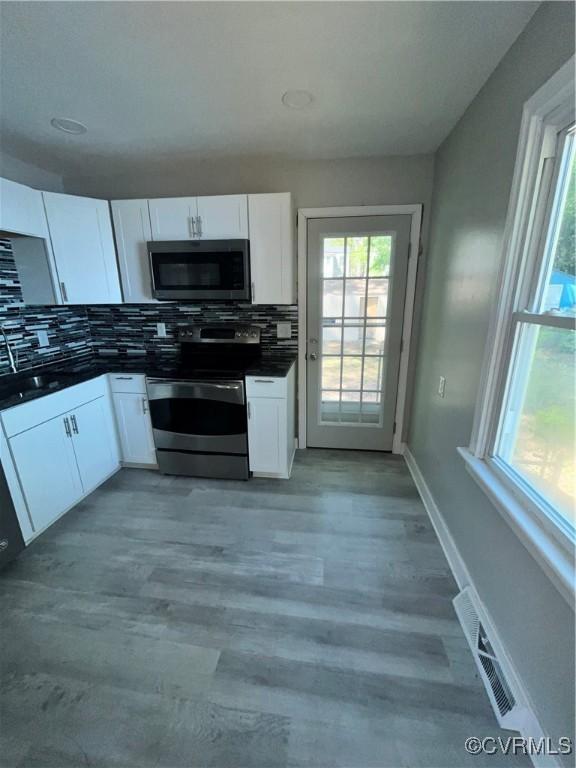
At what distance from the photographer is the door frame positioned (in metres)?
2.40

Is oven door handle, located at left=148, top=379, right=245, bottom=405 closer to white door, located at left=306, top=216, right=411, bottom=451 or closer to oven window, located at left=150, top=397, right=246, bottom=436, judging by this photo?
oven window, located at left=150, top=397, right=246, bottom=436

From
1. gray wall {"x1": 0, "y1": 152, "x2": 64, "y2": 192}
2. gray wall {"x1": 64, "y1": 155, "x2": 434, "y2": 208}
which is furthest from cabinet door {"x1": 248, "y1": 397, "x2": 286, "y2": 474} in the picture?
gray wall {"x1": 0, "y1": 152, "x2": 64, "y2": 192}

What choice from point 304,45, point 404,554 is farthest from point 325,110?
point 404,554

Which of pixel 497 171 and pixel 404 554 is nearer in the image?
pixel 497 171

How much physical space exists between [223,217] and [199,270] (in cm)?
43

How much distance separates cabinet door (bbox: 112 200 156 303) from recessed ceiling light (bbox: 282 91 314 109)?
1.30 meters

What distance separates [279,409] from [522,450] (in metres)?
1.50

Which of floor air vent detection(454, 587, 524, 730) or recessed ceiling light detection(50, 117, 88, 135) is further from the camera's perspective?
recessed ceiling light detection(50, 117, 88, 135)

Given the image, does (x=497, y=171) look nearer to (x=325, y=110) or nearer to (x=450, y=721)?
(x=325, y=110)

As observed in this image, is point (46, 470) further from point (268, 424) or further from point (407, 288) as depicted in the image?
point (407, 288)

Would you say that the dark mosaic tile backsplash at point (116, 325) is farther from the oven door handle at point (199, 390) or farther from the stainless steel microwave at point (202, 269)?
the oven door handle at point (199, 390)

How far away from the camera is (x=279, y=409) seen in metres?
2.35

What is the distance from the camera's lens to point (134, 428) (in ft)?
8.43

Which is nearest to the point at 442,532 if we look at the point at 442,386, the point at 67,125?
the point at 442,386
